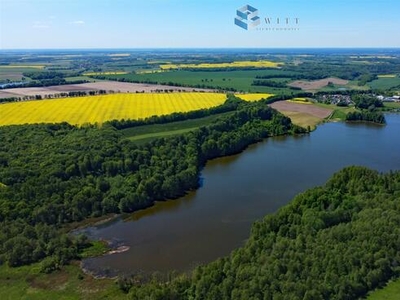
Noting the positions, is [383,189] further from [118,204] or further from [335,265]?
[118,204]

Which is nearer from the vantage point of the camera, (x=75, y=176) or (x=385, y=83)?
(x=75, y=176)

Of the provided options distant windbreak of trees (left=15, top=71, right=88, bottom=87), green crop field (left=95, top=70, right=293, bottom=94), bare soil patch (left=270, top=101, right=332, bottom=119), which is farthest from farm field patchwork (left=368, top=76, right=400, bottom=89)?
distant windbreak of trees (left=15, top=71, right=88, bottom=87)

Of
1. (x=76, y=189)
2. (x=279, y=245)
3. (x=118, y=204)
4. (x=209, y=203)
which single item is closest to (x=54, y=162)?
(x=76, y=189)

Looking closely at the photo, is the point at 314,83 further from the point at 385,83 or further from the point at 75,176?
the point at 75,176

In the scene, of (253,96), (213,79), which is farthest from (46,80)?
(253,96)

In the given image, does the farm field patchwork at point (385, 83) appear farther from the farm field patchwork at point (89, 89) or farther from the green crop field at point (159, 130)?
the green crop field at point (159, 130)

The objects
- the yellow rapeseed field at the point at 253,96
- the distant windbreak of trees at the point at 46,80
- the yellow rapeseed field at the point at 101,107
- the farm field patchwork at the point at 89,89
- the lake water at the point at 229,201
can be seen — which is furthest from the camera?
the distant windbreak of trees at the point at 46,80

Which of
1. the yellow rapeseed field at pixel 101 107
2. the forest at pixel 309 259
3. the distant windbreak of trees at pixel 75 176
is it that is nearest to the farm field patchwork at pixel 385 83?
the yellow rapeseed field at pixel 101 107
